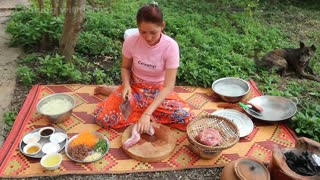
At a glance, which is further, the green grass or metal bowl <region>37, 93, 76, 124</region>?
the green grass

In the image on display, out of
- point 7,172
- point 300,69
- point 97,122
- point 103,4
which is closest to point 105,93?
point 97,122

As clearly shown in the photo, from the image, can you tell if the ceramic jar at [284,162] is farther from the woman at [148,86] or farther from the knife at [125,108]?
the knife at [125,108]

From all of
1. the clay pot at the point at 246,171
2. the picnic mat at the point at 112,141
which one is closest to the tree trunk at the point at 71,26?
the picnic mat at the point at 112,141

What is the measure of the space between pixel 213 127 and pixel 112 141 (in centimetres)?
98

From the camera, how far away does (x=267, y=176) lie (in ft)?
8.54

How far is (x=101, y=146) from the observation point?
3145 millimetres

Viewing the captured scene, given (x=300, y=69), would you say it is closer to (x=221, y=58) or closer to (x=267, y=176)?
(x=221, y=58)

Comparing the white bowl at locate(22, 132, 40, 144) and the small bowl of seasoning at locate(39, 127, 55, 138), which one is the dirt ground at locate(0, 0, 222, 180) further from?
the small bowl of seasoning at locate(39, 127, 55, 138)

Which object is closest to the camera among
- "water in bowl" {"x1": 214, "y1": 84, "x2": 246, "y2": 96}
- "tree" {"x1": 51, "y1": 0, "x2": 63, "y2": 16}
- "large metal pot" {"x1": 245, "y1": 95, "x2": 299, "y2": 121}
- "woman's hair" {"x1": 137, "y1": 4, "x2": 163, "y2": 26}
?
"woman's hair" {"x1": 137, "y1": 4, "x2": 163, "y2": 26}

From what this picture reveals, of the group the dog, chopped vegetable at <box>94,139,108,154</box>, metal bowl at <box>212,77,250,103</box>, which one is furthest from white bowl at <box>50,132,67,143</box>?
the dog

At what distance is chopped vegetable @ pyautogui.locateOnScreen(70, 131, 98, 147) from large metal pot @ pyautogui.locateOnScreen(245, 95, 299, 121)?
1.68m

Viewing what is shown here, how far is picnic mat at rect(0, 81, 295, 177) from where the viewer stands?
2965mm

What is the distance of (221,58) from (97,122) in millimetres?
2059

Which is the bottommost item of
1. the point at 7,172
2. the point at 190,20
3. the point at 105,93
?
the point at 7,172
